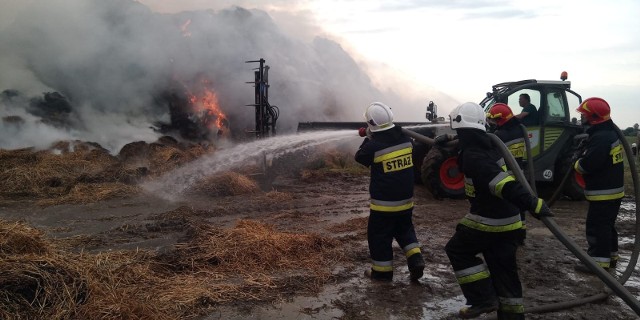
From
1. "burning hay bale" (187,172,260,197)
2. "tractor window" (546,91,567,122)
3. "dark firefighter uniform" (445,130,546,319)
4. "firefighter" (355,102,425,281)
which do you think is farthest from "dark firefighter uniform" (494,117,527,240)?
"burning hay bale" (187,172,260,197)

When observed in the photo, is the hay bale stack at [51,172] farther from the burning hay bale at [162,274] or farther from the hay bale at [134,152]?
the burning hay bale at [162,274]

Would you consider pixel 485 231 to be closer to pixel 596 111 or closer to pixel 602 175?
pixel 602 175

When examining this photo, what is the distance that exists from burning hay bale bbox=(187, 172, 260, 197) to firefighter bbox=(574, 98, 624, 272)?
21.2 feet

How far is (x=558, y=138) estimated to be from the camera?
9.01 m

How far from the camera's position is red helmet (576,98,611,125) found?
4.89 metres

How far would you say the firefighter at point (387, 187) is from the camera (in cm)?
439

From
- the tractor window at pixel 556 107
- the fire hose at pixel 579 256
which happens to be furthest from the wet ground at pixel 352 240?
the tractor window at pixel 556 107

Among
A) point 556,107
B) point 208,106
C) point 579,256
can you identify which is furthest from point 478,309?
point 208,106

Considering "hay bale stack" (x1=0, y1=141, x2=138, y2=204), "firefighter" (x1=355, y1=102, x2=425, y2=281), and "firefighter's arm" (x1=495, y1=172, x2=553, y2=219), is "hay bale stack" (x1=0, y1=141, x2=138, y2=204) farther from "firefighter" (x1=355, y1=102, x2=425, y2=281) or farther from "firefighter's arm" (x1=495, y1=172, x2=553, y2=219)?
"firefighter's arm" (x1=495, y1=172, x2=553, y2=219)

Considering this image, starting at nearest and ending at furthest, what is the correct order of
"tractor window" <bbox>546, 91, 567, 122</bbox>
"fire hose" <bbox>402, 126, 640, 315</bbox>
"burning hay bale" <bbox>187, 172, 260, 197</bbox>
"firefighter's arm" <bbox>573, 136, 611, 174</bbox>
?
1. "fire hose" <bbox>402, 126, 640, 315</bbox>
2. "firefighter's arm" <bbox>573, 136, 611, 174</bbox>
3. "tractor window" <bbox>546, 91, 567, 122</bbox>
4. "burning hay bale" <bbox>187, 172, 260, 197</bbox>

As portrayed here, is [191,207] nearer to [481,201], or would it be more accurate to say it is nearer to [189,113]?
[481,201]

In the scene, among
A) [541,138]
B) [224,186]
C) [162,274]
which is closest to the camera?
[162,274]

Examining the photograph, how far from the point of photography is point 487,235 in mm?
3436

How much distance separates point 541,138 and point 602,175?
429 cm
